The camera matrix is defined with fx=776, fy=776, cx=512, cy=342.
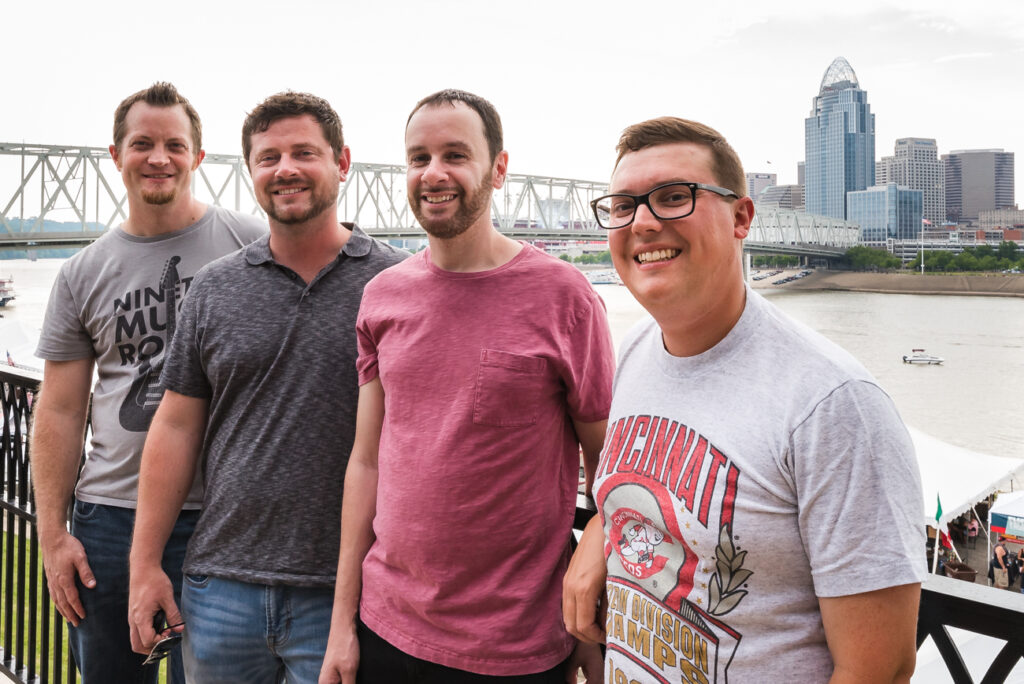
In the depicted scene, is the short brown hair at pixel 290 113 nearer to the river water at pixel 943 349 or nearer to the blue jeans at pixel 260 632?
the blue jeans at pixel 260 632

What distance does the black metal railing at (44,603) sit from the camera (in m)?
1.10

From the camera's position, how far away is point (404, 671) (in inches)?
57.5

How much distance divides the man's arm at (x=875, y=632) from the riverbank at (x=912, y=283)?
64719 mm

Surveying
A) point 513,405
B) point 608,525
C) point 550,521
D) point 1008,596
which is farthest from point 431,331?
point 1008,596

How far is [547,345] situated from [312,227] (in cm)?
69

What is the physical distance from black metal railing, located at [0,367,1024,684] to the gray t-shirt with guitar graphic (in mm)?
582

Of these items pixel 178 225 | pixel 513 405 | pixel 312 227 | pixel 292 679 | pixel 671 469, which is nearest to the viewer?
pixel 671 469

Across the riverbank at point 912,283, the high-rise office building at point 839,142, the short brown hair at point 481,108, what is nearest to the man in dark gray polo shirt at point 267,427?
the short brown hair at point 481,108

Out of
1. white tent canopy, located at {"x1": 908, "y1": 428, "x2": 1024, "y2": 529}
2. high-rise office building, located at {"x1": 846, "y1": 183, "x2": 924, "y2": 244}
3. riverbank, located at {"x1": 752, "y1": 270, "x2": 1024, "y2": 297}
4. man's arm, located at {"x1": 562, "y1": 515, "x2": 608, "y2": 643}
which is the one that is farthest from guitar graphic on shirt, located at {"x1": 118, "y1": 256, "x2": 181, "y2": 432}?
high-rise office building, located at {"x1": 846, "y1": 183, "x2": 924, "y2": 244}

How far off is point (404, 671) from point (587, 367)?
0.67m

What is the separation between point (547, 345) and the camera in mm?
1457

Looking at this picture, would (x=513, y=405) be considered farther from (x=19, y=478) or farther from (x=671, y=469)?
(x=19, y=478)

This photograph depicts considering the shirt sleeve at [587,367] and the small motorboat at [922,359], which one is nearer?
the shirt sleeve at [587,367]

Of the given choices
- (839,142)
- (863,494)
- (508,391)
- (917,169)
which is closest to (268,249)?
(508,391)
